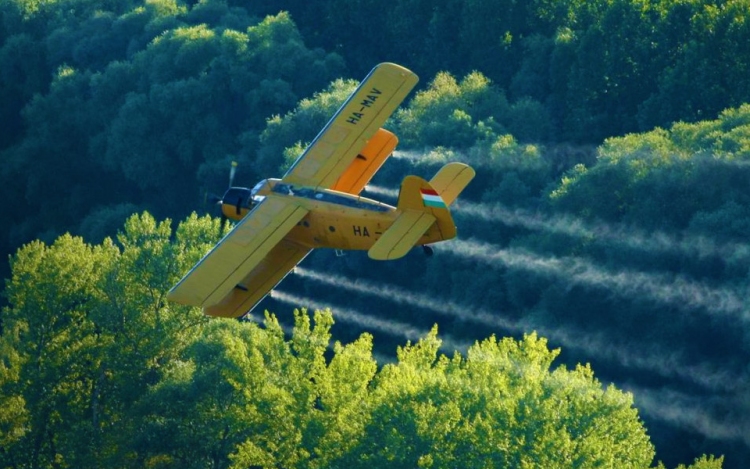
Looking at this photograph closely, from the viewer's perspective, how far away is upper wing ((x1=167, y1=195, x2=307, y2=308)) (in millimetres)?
46438

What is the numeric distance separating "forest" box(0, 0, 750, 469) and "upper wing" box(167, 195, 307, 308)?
28.4 feet

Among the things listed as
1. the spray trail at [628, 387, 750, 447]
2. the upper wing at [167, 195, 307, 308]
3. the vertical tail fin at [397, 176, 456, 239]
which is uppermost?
the spray trail at [628, 387, 750, 447]

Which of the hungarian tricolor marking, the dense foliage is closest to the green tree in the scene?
the dense foliage

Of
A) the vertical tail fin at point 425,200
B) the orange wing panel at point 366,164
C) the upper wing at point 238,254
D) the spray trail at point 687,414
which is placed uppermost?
the spray trail at point 687,414

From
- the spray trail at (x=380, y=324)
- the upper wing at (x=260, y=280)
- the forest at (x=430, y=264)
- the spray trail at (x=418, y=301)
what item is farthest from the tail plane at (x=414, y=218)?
the spray trail at (x=380, y=324)

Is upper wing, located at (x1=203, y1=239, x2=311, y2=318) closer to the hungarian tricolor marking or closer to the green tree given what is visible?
the hungarian tricolor marking

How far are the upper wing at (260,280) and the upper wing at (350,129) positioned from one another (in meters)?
2.00

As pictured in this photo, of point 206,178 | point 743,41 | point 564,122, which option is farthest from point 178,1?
point 743,41

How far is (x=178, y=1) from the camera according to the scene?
332 feet

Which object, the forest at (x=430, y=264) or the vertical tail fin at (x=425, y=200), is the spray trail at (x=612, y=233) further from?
the vertical tail fin at (x=425, y=200)

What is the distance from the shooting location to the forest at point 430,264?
184 feet

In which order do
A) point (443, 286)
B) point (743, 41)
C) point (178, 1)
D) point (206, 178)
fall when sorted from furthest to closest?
point (178, 1) < point (206, 178) < point (743, 41) < point (443, 286)

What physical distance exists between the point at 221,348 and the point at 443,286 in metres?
9.42

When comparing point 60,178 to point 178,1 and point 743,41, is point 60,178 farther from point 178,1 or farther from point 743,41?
point 743,41
